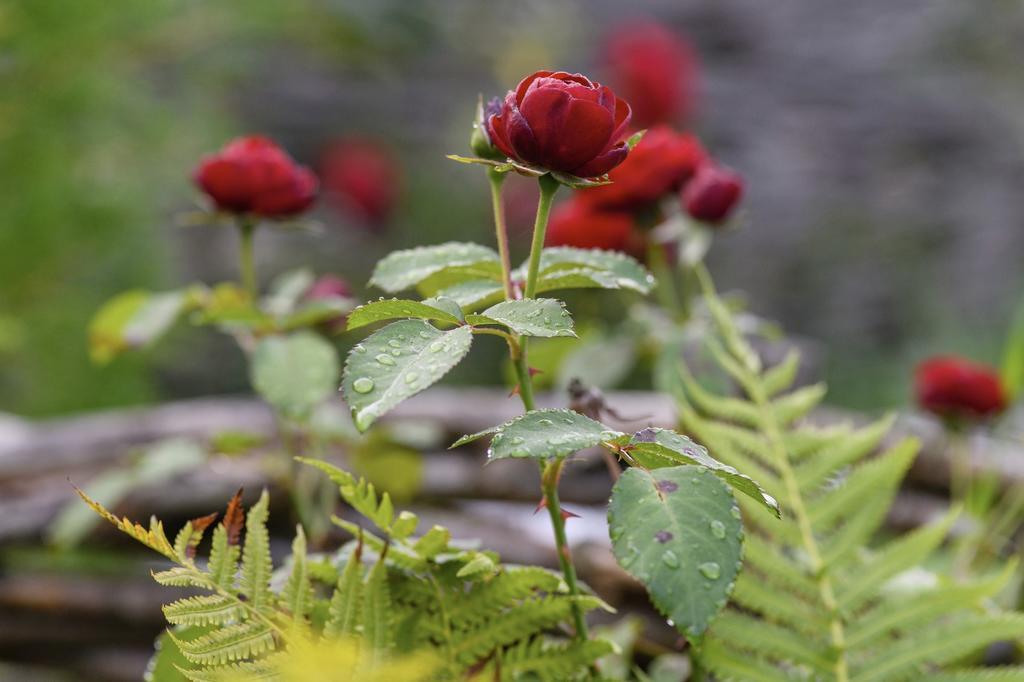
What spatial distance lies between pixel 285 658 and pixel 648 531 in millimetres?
106

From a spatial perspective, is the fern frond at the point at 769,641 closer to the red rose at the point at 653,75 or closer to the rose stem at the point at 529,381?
the rose stem at the point at 529,381

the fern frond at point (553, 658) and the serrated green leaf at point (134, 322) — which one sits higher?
the fern frond at point (553, 658)

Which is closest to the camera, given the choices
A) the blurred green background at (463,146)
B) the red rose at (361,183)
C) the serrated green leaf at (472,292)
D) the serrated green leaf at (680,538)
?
the serrated green leaf at (680,538)

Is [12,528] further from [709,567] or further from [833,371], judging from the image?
[833,371]

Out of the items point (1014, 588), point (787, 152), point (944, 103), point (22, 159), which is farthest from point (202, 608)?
point (944, 103)

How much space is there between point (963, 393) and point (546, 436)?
23.6 inches

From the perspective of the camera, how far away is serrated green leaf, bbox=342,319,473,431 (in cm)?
24

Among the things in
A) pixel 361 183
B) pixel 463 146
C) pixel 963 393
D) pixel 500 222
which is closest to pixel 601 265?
pixel 500 222

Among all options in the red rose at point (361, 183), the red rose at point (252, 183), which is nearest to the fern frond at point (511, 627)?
the red rose at point (252, 183)

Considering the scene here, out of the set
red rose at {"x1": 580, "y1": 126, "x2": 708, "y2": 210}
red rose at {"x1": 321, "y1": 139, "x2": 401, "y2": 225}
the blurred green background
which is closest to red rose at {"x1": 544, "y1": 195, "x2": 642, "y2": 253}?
red rose at {"x1": 580, "y1": 126, "x2": 708, "y2": 210}

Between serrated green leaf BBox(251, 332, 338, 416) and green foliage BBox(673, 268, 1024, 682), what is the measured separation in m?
0.21

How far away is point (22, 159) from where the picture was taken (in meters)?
1.71

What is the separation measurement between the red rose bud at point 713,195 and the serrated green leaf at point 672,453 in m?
0.38

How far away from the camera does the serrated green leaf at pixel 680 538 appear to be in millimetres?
228
